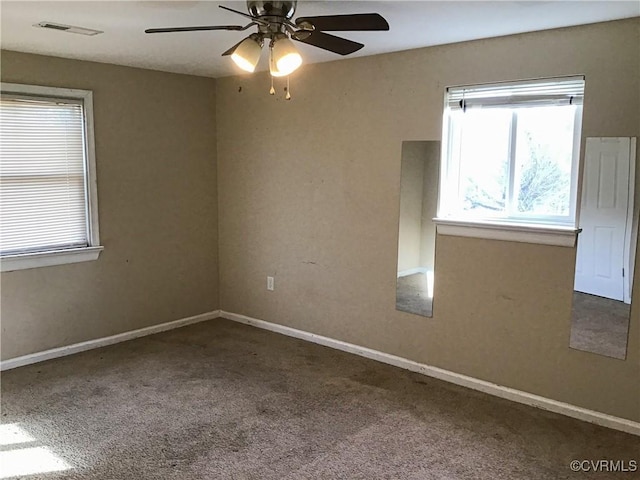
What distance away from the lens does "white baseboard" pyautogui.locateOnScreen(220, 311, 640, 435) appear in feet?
9.66

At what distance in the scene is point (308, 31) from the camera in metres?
2.31

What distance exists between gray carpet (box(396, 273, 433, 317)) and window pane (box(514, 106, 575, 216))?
0.80 metres

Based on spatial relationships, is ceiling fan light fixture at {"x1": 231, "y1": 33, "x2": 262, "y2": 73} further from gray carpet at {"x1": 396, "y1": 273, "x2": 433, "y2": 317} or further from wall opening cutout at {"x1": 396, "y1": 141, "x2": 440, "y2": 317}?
gray carpet at {"x1": 396, "y1": 273, "x2": 433, "y2": 317}

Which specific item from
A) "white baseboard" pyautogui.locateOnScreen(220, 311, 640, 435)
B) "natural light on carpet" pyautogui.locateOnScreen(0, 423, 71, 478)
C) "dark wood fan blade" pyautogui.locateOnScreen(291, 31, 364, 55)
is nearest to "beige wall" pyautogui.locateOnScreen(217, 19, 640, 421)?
"white baseboard" pyautogui.locateOnScreen(220, 311, 640, 435)

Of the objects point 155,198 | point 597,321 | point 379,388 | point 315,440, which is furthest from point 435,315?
point 155,198

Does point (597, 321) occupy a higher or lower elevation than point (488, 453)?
higher

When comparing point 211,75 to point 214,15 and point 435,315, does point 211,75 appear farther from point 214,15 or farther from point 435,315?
point 435,315

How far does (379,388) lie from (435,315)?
0.62 metres

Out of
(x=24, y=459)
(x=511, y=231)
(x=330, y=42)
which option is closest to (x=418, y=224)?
(x=511, y=231)

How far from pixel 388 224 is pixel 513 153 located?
953 millimetres

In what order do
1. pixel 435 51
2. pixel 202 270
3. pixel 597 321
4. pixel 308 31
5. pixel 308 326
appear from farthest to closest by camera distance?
pixel 202 270, pixel 308 326, pixel 435 51, pixel 597 321, pixel 308 31

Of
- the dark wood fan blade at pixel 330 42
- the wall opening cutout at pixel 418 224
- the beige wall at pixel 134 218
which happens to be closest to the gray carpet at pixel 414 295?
the wall opening cutout at pixel 418 224

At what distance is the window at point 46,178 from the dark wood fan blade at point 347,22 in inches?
92.3

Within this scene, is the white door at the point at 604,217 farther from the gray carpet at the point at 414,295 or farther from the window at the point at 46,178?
the window at the point at 46,178
